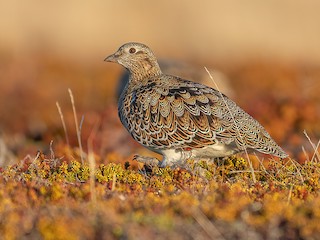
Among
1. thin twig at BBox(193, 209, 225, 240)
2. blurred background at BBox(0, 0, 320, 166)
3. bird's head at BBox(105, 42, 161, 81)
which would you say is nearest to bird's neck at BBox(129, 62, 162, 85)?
bird's head at BBox(105, 42, 161, 81)

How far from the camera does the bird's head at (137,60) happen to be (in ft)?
26.3

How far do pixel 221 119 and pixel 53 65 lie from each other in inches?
778

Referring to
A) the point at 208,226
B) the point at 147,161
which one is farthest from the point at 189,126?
the point at 208,226

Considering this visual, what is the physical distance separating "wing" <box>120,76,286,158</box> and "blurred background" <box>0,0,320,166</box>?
3.81 metres

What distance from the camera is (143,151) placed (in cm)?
1182

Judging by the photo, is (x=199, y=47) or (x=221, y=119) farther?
(x=199, y=47)

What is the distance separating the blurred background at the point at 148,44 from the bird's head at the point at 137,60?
3093mm

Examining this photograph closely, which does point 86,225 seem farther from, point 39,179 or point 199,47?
point 199,47

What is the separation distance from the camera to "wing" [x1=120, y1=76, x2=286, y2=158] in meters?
6.81

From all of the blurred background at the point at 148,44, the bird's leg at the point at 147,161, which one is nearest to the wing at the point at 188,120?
the bird's leg at the point at 147,161

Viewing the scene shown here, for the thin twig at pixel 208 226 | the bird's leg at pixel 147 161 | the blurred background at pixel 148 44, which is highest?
the thin twig at pixel 208 226

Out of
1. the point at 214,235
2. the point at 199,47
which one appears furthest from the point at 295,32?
the point at 214,235

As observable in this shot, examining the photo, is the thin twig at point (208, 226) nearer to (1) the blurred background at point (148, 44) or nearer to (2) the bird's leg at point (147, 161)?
(2) the bird's leg at point (147, 161)

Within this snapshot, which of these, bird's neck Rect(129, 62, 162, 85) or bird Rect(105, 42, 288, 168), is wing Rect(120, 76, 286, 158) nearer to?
bird Rect(105, 42, 288, 168)
